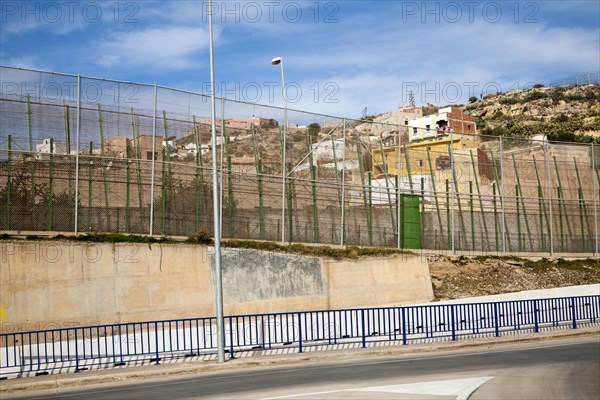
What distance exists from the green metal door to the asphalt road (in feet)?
51.1

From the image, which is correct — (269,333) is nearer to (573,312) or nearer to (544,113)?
(573,312)

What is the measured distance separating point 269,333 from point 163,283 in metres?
5.58

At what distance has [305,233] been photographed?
100 feet

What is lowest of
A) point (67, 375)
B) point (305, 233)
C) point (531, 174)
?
point (67, 375)

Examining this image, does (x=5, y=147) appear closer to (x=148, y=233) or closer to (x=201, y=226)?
(x=148, y=233)

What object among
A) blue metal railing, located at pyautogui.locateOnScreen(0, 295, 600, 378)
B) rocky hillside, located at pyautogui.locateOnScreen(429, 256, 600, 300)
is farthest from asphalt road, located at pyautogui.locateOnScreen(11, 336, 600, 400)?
rocky hillside, located at pyautogui.locateOnScreen(429, 256, 600, 300)

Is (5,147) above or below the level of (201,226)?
above

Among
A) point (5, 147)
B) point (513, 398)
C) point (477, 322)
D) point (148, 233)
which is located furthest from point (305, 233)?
point (513, 398)

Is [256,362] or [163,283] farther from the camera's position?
[163,283]

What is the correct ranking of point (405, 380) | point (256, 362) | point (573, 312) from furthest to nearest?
point (573, 312)
point (256, 362)
point (405, 380)

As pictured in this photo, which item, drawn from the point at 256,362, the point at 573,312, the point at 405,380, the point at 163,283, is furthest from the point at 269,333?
the point at 573,312

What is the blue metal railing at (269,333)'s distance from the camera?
17212mm

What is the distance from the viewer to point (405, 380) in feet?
46.5

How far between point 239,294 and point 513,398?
1460cm
